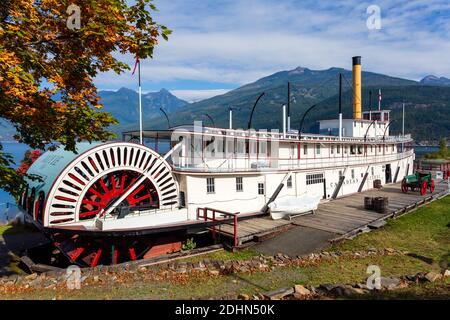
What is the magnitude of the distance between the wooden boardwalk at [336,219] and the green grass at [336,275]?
77 centimetres

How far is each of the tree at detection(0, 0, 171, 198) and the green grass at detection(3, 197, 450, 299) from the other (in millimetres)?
4353

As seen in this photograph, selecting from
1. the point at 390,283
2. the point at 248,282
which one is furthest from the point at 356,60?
the point at 248,282

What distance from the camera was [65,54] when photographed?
7.89 meters

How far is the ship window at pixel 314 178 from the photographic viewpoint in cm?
2320

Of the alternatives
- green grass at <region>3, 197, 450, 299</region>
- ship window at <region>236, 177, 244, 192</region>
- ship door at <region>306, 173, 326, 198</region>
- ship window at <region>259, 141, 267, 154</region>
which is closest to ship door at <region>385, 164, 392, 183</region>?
ship door at <region>306, 173, 326, 198</region>

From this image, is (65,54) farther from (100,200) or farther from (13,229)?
(13,229)

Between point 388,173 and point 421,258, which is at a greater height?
point 388,173

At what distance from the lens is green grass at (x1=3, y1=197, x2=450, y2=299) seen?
8977 mm

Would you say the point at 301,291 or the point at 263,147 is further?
the point at 263,147

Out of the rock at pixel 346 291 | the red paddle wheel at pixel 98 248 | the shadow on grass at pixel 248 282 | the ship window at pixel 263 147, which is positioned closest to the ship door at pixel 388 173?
the ship window at pixel 263 147

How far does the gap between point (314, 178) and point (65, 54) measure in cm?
1985

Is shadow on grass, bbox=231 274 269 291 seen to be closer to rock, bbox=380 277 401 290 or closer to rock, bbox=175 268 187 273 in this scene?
rock, bbox=175 268 187 273

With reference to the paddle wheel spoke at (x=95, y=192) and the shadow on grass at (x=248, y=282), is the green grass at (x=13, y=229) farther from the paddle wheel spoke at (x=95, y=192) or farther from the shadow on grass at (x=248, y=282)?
the shadow on grass at (x=248, y=282)
